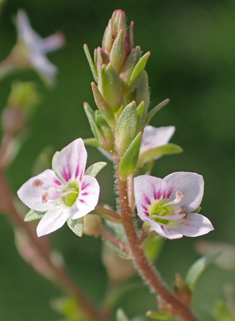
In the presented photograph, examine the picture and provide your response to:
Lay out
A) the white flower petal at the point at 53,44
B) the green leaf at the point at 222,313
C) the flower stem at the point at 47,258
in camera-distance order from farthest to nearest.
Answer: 1. the white flower petal at the point at 53,44
2. the flower stem at the point at 47,258
3. the green leaf at the point at 222,313

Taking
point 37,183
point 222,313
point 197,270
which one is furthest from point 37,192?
point 222,313

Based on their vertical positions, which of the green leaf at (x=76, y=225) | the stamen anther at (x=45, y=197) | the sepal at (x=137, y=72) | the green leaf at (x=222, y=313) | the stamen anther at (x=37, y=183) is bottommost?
the green leaf at (x=222, y=313)

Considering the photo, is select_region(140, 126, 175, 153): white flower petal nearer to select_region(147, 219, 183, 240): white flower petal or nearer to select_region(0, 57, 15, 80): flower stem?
select_region(147, 219, 183, 240): white flower petal

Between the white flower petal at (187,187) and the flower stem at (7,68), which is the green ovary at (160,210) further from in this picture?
the flower stem at (7,68)

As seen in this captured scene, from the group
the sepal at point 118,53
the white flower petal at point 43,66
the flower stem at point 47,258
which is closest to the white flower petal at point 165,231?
the sepal at point 118,53

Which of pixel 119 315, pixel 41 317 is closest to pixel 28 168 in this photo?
pixel 41 317

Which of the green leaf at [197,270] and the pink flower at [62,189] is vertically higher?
the pink flower at [62,189]

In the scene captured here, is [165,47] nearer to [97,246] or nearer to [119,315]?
[97,246]

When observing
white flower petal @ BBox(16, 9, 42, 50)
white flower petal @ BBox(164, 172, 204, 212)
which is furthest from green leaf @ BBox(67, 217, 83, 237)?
white flower petal @ BBox(16, 9, 42, 50)
